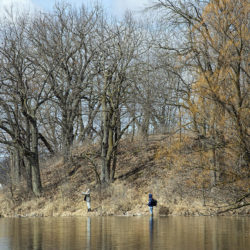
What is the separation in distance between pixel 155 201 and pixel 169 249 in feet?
54.8

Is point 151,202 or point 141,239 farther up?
point 151,202

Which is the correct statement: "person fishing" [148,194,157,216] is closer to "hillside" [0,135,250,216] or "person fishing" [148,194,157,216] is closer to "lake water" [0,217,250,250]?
"hillside" [0,135,250,216]

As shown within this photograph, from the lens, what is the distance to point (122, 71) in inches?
1516

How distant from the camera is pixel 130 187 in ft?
122

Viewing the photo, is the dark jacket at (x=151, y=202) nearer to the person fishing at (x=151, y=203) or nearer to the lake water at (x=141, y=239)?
the person fishing at (x=151, y=203)

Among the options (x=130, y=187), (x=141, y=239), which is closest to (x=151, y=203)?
(x=130, y=187)

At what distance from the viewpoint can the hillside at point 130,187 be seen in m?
30.4

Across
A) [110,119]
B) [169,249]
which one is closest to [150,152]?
[110,119]

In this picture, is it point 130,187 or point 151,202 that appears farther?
point 130,187

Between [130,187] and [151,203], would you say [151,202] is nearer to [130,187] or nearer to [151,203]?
[151,203]

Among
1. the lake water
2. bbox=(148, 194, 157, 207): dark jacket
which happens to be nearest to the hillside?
bbox=(148, 194, 157, 207): dark jacket

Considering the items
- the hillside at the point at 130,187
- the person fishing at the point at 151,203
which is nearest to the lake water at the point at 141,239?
the hillside at the point at 130,187

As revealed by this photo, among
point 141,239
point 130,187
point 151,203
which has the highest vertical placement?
point 130,187

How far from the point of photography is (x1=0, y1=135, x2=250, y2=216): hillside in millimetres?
30406
